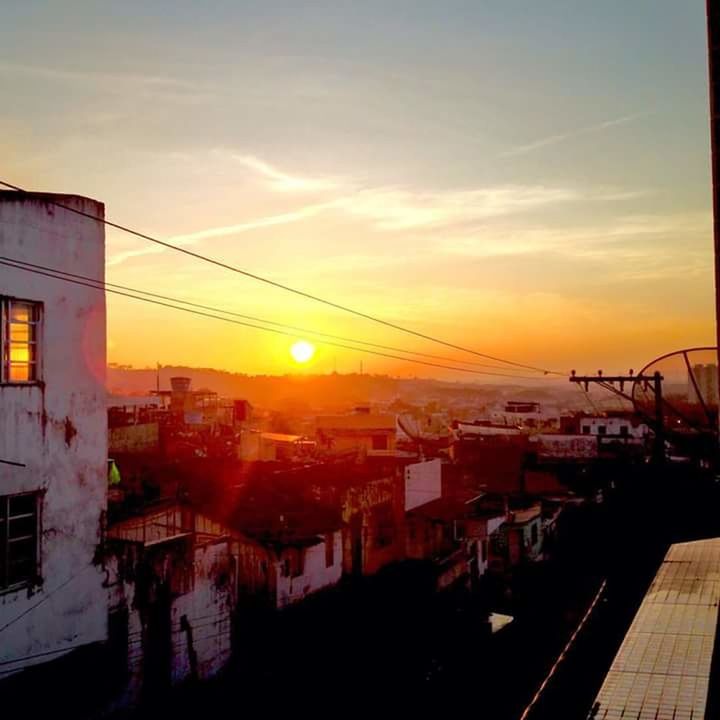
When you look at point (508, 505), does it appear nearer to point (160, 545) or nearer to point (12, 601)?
point (160, 545)

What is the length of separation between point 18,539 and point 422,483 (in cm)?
1923

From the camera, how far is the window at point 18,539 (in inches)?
461

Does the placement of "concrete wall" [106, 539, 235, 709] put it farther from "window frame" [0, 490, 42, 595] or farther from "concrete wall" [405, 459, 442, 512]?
"concrete wall" [405, 459, 442, 512]

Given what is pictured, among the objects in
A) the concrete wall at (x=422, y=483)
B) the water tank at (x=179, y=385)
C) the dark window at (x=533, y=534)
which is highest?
the water tank at (x=179, y=385)

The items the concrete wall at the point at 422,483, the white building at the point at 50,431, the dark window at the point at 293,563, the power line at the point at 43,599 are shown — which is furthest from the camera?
the concrete wall at the point at 422,483

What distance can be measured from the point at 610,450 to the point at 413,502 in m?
16.8

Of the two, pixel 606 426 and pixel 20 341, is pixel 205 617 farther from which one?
pixel 606 426

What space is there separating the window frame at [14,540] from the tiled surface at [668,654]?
8.64m

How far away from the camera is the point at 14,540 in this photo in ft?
39.1

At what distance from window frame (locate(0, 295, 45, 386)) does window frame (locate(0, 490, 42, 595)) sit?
170 cm

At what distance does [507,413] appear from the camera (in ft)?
274

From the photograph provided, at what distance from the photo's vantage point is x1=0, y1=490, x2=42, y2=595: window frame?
38.4 feet

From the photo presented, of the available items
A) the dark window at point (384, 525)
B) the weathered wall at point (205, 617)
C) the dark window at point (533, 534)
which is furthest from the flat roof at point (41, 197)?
the dark window at point (533, 534)

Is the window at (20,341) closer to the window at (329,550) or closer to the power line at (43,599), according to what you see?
the power line at (43,599)
